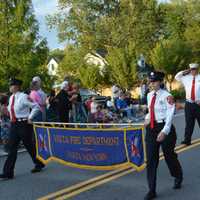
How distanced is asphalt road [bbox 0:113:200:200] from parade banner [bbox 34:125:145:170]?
11.9 inches

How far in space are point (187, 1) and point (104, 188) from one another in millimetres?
62024

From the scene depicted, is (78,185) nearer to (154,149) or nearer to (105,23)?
(154,149)

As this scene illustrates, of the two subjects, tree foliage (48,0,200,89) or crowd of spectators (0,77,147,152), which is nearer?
crowd of spectators (0,77,147,152)

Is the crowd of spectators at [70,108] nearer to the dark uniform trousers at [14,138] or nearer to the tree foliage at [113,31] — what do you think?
the dark uniform trousers at [14,138]

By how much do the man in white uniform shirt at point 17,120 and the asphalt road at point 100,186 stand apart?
11.2 inches

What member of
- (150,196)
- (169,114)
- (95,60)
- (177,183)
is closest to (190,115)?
(177,183)

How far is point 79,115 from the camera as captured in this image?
17.3m

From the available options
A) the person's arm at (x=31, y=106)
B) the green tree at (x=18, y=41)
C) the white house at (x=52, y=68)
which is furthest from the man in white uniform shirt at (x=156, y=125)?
the white house at (x=52, y=68)

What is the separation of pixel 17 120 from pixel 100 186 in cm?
211

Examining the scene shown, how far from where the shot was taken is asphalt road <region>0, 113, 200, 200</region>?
278 inches

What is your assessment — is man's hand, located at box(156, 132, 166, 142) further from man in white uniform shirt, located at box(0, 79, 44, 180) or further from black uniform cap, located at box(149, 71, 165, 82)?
man in white uniform shirt, located at box(0, 79, 44, 180)

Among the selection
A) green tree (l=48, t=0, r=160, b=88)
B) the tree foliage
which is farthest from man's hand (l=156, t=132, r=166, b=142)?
green tree (l=48, t=0, r=160, b=88)

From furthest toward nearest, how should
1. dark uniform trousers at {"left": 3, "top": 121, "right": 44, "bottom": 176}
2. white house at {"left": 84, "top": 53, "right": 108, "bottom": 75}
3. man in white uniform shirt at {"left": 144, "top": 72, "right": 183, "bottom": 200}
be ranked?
white house at {"left": 84, "top": 53, "right": 108, "bottom": 75} → dark uniform trousers at {"left": 3, "top": 121, "right": 44, "bottom": 176} → man in white uniform shirt at {"left": 144, "top": 72, "right": 183, "bottom": 200}

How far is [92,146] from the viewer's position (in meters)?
8.12
